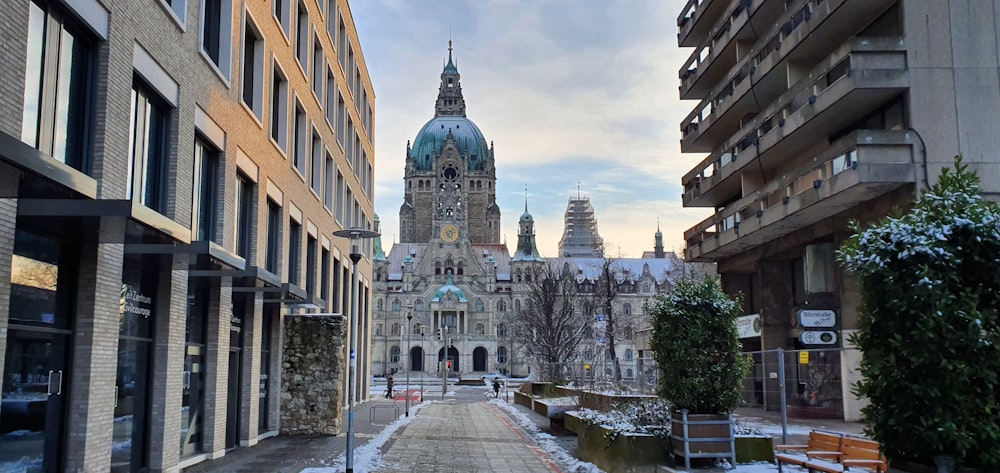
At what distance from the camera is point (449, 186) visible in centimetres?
14300

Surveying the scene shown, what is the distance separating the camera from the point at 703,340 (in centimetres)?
1391

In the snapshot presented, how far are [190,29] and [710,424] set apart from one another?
36.8 feet

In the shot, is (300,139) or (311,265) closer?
(300,139)

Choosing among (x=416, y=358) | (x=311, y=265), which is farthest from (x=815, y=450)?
(x=416, y=358)

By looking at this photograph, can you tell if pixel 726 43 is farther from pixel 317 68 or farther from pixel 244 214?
pixel 244 214

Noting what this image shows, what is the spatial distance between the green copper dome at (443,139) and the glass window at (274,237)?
123601 millimetres

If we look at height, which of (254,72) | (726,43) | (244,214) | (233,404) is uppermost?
(726,43)

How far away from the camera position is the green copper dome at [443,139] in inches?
5792

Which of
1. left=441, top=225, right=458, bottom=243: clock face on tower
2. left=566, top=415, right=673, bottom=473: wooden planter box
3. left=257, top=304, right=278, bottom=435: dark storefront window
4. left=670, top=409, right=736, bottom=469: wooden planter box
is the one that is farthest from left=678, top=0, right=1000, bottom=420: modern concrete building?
left=441, top=225, right=458, bottom=243: clock face on tower

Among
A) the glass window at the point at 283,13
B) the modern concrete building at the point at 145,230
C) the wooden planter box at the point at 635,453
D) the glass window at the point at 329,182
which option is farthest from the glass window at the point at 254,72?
the wooden planter box at the point at 635,453

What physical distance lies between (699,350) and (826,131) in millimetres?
15895

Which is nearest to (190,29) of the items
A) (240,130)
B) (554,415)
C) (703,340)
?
(240,130)

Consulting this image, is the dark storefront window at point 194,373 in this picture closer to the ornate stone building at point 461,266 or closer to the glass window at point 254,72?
the glass window at point 254,72

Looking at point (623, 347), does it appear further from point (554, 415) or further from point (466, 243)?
point (554, 415)
